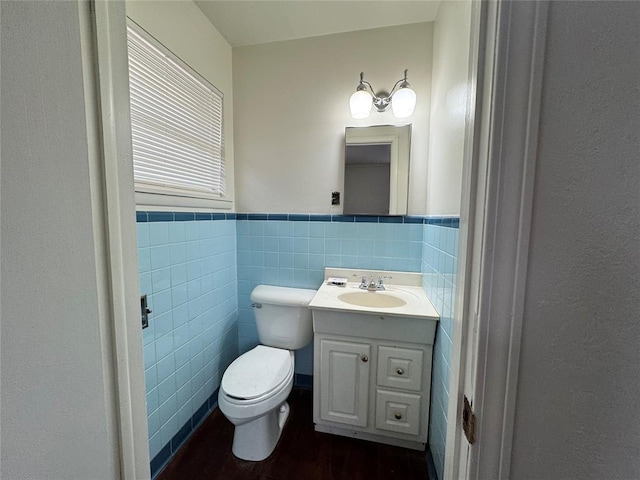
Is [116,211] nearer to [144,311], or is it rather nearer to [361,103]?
[144,311]

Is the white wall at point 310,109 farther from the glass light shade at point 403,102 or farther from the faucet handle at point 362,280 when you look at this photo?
the faucet handle at point 362,280

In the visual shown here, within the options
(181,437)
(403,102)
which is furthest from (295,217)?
(181,437)

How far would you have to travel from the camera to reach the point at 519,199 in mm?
335

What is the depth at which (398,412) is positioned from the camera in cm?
130

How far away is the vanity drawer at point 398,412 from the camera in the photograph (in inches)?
50.4

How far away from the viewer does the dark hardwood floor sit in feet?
A: 3.99

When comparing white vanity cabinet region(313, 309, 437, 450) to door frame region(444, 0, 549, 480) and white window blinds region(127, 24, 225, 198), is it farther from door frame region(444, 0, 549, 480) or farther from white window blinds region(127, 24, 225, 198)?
white window blinds region(127, 24, 225, 198)

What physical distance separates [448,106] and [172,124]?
4.28ft

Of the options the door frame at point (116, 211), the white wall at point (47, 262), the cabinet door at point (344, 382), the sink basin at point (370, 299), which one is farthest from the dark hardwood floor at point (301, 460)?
the white wall at point (47, 262)

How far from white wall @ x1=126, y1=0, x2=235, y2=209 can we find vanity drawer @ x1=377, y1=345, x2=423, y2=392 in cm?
139

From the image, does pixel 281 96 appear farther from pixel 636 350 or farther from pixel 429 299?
pixel 636 350

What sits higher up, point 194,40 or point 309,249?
point 194,40

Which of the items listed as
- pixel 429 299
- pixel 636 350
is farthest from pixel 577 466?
pixel 429 299

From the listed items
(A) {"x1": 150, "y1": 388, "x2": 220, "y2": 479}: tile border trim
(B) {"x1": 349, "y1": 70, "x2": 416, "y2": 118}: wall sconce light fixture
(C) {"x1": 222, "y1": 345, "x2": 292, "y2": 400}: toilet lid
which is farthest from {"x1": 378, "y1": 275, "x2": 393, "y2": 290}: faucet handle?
(A) {"x1": 150, "y1": 388, "x2": 220, "y2": 479}: tile border trim
